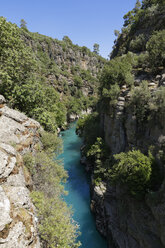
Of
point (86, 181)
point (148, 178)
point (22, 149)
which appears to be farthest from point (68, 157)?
point (148, 178)

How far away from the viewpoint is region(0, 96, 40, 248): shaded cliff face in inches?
Answer: 225

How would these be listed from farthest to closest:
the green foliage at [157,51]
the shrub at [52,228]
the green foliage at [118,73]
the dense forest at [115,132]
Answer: the green foliage at [118,73], the green foliage at [157,51], the dense forest at [115,132], the shrub at [52,228]

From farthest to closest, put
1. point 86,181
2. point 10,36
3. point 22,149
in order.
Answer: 1. point 86,181
2. point 10,36
3. point 22,149

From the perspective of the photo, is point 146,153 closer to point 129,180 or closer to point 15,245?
point 129,180

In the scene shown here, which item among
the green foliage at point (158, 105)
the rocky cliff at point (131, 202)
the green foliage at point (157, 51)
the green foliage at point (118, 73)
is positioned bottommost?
the rocky cliff at point (131, 202)

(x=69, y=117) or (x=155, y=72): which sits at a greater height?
(x=155, y=72)

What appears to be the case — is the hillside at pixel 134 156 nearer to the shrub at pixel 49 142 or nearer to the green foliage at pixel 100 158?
the green foliage at pixel 100 158

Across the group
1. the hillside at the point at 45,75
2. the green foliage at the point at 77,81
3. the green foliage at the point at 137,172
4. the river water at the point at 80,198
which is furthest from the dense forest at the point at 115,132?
the green foliage at the point at 77,81

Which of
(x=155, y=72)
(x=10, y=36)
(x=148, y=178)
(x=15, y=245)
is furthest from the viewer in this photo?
(x=10, y=36)

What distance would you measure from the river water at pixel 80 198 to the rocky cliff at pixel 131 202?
0.92 meters

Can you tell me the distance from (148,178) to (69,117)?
4175 cm

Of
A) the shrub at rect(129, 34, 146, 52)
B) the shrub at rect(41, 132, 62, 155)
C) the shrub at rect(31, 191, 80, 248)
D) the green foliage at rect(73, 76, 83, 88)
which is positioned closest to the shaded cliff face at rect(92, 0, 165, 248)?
the shrub at rect(31, 191, 80, 248)

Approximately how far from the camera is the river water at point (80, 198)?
484 inches

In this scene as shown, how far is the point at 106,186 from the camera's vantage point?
14.8 metres
